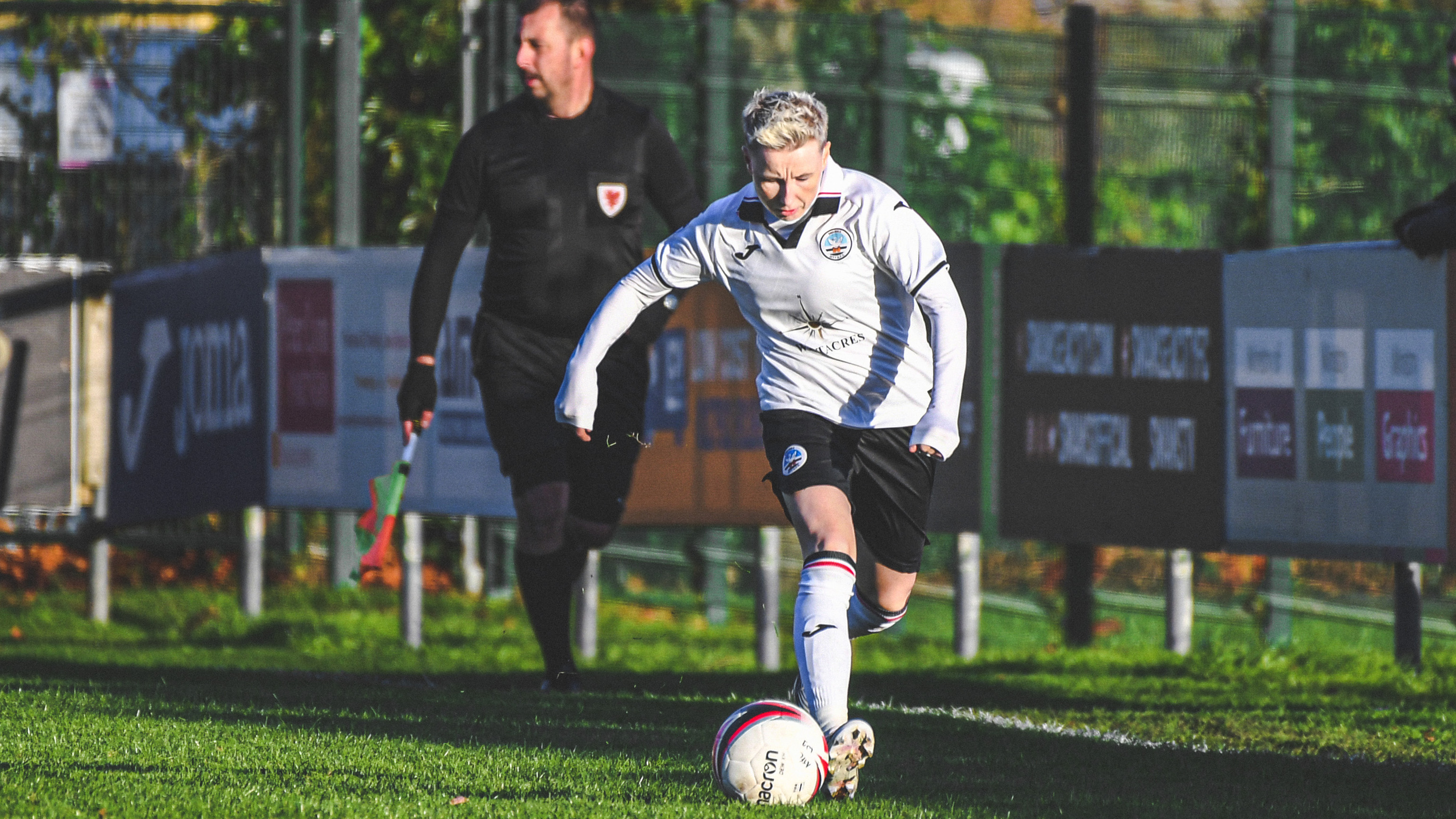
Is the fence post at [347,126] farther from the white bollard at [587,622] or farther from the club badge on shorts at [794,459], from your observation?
the club badge on shorts at [794,459]

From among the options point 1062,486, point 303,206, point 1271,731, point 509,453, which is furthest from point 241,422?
point 1271,731

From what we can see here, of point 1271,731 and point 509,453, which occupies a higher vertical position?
point 509,453

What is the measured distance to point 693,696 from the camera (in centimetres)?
757

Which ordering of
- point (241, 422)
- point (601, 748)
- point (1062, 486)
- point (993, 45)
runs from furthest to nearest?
point (993, 45)
point (241, 422)
point (1062, 486)
point (601, 748)

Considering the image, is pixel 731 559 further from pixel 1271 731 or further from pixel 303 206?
pixel 1271 731

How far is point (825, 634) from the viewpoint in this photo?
5219 mm

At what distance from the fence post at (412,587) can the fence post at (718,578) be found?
5.99 ft

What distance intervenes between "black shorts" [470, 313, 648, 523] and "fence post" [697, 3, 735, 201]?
2996 millimetres

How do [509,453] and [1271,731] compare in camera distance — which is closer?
[1271,731]

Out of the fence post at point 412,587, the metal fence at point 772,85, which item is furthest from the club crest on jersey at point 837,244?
the metal fence at point 772,85

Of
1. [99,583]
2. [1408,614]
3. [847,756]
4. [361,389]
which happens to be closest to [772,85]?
[361,389]

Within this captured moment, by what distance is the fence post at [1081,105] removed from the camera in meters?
9.59

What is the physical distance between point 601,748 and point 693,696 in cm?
171

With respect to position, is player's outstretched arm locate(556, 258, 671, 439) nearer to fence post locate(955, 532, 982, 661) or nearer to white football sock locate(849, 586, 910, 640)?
white football sock locate(849, 586, 910, 640)
